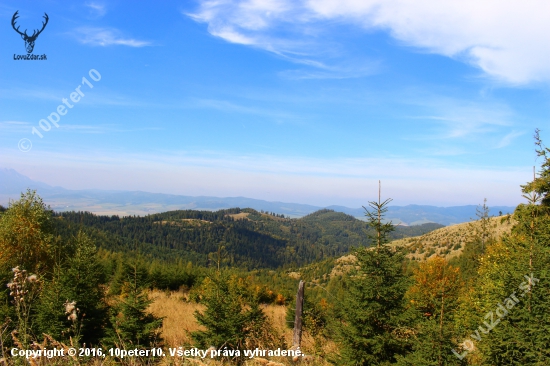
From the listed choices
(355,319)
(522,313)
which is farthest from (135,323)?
(522,313)

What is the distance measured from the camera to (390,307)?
8750 millimetres

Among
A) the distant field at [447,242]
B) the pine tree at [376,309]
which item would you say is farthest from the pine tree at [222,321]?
the distant field at [447,242]

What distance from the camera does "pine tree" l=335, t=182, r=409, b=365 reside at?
8328 millimetres

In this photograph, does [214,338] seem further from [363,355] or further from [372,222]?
[372,222]

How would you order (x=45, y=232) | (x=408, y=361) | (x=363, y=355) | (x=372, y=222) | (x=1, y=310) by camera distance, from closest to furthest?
(x=408, y=361) < (x=363, y=355) < (x=372, y=222) < (x=1, y=310) < (x=45, y=232)

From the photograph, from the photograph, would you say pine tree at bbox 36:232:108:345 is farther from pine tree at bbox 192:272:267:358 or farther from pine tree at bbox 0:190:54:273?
pine tree at bbox 0:190:54:273

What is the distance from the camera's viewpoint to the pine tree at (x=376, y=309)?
8328 mm

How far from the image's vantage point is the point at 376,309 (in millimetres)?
8539

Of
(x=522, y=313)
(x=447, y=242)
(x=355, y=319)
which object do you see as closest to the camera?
(x=522, y=313)

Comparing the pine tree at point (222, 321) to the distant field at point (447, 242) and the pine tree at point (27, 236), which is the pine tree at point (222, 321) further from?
the distant field at point (447, 242)

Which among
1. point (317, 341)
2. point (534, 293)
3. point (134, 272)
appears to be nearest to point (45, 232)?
point (134, 272)

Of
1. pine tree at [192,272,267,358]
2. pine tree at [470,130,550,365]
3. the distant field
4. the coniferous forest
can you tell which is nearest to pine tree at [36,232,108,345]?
the coniferous forest

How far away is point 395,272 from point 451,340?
7.32 feet

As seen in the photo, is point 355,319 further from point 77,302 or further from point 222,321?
point 77,302
